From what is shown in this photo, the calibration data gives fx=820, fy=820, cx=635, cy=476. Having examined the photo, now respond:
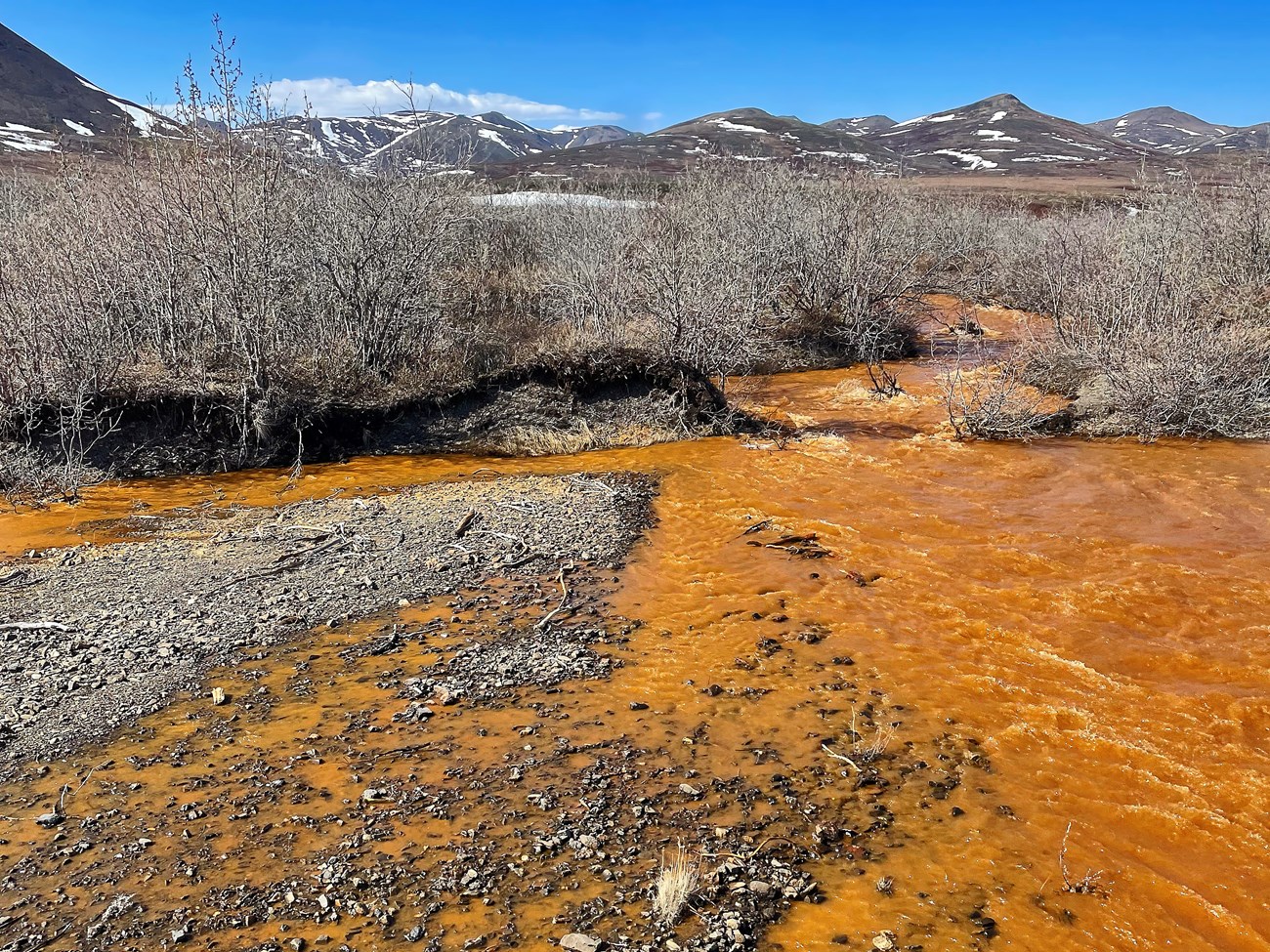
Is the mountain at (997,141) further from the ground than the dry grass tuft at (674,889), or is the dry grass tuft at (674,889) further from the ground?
the mountain at (997,141)

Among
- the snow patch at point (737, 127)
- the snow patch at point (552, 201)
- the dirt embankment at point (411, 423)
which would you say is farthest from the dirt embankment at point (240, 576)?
the snow patch at point (737, 127)

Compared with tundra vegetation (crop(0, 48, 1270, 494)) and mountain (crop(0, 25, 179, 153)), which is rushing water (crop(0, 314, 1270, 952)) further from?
mountain (crop(0, 25, 179, 153))

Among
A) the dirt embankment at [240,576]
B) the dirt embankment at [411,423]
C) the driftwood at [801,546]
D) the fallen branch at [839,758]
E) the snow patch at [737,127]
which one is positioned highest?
the snow patch at [737,127]

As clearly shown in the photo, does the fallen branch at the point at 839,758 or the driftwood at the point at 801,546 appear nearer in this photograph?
the fallen branch at the point at 839,758

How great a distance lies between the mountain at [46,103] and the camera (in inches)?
1881

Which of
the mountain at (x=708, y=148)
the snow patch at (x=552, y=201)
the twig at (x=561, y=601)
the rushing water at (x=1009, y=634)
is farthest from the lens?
the mountain at (x=708, y=148)

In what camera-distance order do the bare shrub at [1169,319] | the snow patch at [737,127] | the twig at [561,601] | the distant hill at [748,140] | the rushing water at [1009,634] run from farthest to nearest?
the snow patch at [737,127]
the distant hill at [748,140]
the bare shrub at [1169,319]
the twig at [561,601]
the rushing water at [1009,634]

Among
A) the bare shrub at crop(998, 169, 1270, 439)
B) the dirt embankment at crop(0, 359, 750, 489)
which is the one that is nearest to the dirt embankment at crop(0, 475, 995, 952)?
the dirt embankment at crop(0, 359, 750, 489)

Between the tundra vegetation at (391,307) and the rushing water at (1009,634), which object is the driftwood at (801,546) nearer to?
the rushing water at (1009,634)

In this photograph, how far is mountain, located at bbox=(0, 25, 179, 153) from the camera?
157 feet

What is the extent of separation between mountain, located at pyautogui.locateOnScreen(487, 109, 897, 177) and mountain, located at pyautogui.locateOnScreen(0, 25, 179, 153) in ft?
82.7

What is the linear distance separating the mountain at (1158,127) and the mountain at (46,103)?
10143cm

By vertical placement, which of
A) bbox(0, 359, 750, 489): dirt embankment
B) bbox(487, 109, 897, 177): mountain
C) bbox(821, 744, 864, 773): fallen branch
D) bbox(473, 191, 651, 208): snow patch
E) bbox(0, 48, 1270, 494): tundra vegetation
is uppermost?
bbox(487, 109, 897, 177): mountain

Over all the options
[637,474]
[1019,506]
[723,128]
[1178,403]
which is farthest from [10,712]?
[723,128]
